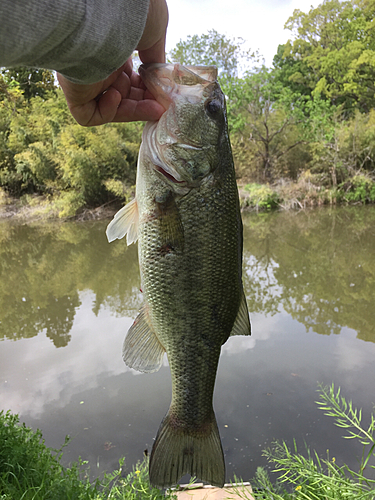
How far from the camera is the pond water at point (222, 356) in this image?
11.9ft

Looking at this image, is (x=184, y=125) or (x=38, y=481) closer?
(x=184, y=125)

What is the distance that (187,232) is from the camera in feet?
4.53

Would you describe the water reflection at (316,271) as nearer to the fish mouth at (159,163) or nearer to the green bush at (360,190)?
the green bush at (360,190)

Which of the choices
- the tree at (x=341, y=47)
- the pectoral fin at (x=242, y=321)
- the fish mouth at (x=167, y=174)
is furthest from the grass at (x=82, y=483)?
the tree at (x=341, y=47)

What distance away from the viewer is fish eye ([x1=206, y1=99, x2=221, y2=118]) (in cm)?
143

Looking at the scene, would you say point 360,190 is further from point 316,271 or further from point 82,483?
point 82,483

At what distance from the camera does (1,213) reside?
19.1 m

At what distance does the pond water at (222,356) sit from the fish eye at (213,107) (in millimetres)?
3031

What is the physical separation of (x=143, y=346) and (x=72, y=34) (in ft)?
3.87

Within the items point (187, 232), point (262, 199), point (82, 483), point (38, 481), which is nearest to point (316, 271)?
point (82, 483)

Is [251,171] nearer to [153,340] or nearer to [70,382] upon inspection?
[70,382]

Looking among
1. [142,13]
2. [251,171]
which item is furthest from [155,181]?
[251,171]

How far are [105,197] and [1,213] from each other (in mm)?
6034

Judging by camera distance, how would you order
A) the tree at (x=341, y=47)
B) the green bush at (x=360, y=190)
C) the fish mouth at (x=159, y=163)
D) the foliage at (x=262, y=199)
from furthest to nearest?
1. the tree at (x=341, y=47)
2. the green bush at (x=360, y=190)
3. the foliage at (x=262, y=199)
4. the fish mouth at (x=159, y=163)
